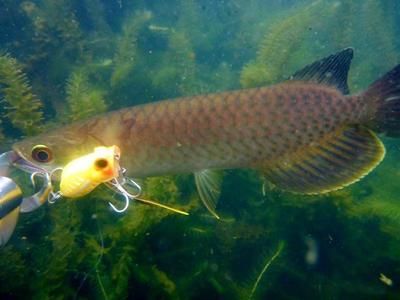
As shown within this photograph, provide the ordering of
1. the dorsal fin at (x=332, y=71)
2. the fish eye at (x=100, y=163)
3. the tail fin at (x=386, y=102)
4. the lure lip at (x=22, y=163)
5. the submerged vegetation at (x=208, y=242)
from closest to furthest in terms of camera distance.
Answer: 1. the fish eye at (x=100, y=163)
2. the tail fin at (x=386, y=102)
3. the dorsal fin at (x=332, y=71)
4. the lure lip at (x=22, y=163)
5. the submerged vegetation at (x=208, y=242)

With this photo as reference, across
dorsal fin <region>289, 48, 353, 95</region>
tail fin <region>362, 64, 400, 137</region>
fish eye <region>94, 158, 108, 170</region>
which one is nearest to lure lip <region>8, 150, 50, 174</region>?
fish eye <region>94, 158, 108, 170</region>

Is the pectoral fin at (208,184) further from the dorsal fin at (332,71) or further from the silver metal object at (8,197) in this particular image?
the silver metal object at (8,197)

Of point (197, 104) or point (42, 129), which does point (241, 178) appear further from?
point (42, 129)

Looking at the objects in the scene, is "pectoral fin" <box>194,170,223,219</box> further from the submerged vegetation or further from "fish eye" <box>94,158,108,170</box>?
"fish eye" <box>94,158,108,170</box>

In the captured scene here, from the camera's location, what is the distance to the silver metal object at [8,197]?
2.57m

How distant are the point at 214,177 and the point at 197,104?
70 centimetres

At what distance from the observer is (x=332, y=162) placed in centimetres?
326

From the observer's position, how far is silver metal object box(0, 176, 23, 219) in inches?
101

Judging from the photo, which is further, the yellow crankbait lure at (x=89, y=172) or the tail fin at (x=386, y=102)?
the tail fin at (x=386, y=102)

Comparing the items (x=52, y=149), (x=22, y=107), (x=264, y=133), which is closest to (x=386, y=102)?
(x=264, y=133)

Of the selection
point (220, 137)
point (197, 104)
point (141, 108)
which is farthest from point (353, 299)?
point (141, 108)

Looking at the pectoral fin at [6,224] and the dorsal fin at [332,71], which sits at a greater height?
the dorsal fin at [332,71]

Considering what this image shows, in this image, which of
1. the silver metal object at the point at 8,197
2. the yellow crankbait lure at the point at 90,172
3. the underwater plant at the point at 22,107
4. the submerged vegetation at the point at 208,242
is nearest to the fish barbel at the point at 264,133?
the silver metal object at the point at 8,197

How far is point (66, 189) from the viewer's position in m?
2.42
